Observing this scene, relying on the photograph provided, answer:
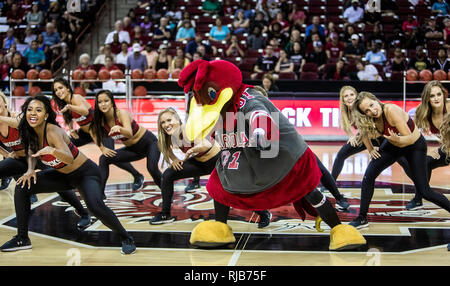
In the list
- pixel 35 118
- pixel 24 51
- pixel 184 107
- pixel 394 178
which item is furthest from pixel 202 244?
pixel 24 51

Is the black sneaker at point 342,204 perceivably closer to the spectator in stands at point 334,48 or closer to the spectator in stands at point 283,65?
the spectator in stands at point 283,65

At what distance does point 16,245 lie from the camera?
4742mm

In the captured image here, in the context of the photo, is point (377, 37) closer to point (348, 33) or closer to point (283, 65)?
point (348, 33)

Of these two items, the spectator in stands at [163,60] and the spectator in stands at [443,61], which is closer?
the spectator in stands at [443,61]

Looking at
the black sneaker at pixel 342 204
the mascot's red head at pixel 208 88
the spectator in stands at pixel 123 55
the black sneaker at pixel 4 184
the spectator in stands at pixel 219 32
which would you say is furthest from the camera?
the spectator in stands at pixel 219 32

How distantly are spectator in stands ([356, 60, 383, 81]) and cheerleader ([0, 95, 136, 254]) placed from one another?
8.31 meters

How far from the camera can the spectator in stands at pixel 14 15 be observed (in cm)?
1587

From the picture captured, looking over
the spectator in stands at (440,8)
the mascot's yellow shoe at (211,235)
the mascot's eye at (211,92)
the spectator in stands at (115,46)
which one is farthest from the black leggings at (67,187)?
the spectator in stands at (440,8)

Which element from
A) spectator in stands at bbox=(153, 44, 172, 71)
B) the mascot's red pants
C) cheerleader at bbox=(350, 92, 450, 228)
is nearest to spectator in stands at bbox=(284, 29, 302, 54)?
spectator in stands at bbox=(153, 44, 172, 71)

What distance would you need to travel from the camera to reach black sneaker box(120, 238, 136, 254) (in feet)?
15.1

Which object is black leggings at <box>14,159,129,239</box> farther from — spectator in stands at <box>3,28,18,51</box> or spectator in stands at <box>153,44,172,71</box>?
spectator in stands at <box>3,28,18,51</box>

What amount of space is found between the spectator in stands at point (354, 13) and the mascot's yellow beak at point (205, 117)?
1071cm

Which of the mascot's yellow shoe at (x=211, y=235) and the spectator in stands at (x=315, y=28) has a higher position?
the spectator in stands at (x=315, y=28)

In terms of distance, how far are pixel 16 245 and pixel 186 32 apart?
405 inches
